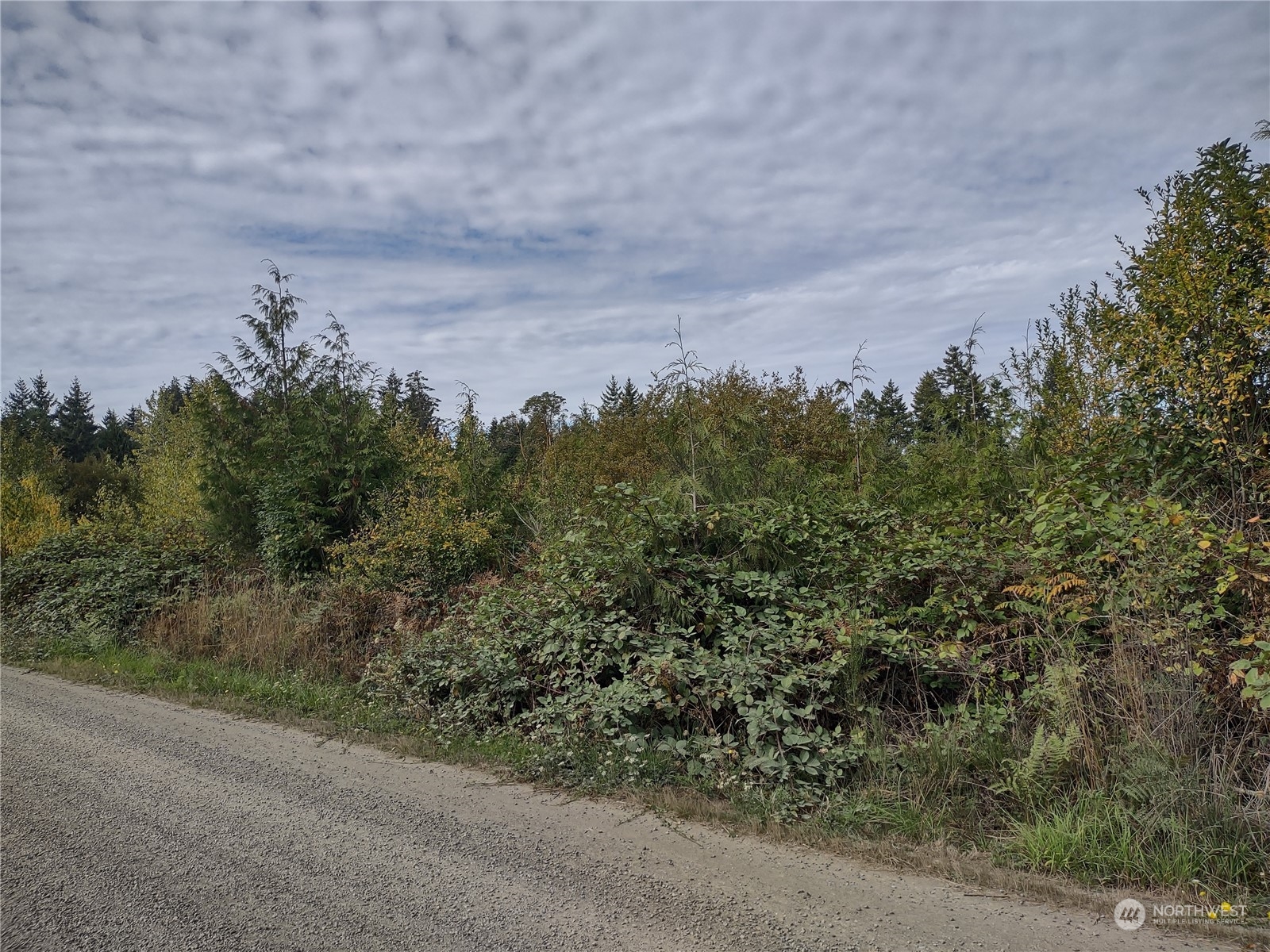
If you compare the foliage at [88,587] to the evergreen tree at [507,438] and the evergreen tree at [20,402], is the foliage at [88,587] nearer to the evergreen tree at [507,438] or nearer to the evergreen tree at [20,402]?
the evergreen tree at [507,438]

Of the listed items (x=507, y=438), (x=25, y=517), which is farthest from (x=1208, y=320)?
(x=25, y=517)

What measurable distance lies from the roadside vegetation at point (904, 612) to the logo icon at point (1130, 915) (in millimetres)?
216

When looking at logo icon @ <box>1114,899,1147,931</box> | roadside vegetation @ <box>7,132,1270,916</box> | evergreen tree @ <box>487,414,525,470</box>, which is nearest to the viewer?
logo icon @ <box>1114,899,1147,931</box>

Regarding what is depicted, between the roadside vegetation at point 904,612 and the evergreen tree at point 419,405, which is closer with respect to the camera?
the roadside vegetation at point 904,612

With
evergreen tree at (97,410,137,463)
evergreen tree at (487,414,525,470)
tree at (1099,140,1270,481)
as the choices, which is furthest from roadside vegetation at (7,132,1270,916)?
evergreen tree at (97,410,137,463)

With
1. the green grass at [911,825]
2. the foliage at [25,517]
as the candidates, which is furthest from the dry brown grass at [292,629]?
the foliage at [25,517]

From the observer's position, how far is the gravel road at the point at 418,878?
10.2 feet

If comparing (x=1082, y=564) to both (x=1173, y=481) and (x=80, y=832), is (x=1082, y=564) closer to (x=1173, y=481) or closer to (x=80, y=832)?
(x=1173, y=481)

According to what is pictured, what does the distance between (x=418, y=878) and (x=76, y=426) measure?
78424mm

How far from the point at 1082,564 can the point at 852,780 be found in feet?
6.82

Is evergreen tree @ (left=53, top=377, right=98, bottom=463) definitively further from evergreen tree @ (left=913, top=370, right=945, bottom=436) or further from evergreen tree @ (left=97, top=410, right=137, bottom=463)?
evergreen tree @ (left=913, top=370, right=945, bottom=436)

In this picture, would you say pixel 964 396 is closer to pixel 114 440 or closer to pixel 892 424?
pixel 892 424

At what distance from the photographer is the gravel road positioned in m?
3.11

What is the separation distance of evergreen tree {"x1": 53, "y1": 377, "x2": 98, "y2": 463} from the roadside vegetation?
58.8 m
